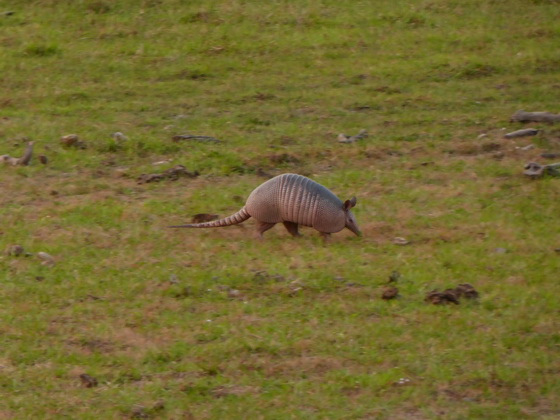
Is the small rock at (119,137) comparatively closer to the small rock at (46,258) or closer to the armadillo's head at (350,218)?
the small rock at (46,258)

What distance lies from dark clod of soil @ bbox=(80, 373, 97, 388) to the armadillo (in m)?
2.19

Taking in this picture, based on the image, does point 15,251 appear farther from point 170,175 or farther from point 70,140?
point 70,140

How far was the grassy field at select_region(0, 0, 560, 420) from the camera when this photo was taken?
4.79 metres

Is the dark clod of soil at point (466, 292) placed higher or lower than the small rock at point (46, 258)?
lower

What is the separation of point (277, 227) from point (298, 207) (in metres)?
0.64

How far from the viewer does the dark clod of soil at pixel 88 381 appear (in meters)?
4.69

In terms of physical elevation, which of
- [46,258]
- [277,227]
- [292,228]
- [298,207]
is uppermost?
[298,207]

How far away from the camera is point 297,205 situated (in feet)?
Result: 21.8

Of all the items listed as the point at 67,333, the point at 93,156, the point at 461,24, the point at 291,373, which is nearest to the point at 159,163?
the point at 93,156

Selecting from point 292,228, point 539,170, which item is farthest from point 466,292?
point 539,170

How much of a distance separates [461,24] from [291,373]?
333 inches

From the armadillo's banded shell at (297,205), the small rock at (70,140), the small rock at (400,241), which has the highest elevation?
the armadillo's banded shell at (297,205)

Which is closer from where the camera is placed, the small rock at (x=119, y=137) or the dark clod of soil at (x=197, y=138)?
the small rock at (x=119, y=137)

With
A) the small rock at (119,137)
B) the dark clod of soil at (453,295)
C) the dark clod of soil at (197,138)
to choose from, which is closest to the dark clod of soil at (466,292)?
the dark clod of soil at (453,295)
